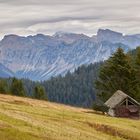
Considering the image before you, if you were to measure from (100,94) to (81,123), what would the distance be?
187 feet

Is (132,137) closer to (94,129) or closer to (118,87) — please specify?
(94,129)

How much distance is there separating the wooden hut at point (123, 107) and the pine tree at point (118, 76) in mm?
13490

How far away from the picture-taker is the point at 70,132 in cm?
4388

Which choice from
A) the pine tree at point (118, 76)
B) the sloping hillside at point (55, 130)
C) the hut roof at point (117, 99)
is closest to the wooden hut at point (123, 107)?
the hut roof at point (117, 99)

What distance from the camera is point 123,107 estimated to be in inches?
3521

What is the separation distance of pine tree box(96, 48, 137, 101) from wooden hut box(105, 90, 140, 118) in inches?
531

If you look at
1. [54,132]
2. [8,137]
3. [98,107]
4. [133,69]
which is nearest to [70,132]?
[54,132]

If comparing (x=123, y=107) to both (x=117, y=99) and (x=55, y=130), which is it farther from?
(x=55, y=130)

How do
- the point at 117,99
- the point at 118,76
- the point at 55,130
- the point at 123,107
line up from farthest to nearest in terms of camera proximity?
the point at 118,76 < the point at 117,99 < the point at 123,107 < the point at 55,130

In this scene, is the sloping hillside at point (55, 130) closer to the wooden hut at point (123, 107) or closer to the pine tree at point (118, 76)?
the wooden hut at point (123, 107)

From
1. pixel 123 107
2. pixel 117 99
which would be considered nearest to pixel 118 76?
pixel 117 99

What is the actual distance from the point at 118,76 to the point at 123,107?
17891 mm

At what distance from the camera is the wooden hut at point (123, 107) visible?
292ft

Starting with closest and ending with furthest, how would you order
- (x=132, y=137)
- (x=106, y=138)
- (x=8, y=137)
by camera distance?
(x=8, y=137) < (x=106, y=138) < (x=132, y=137)
